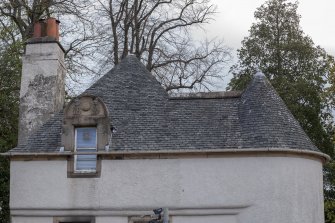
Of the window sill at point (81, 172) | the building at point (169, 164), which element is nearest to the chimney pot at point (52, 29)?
the building at point (169, 164)

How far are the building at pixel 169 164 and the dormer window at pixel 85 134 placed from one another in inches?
1.3

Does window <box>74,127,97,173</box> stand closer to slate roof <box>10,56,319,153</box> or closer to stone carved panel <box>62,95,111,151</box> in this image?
stone carved panel <box>62,95,111,151</box>

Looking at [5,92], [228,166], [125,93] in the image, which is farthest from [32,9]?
[228,166]

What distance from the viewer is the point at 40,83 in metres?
24.4

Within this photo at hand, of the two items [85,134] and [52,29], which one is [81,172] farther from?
[52,29]

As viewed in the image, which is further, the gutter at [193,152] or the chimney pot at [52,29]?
the chimney pot at [52,29]

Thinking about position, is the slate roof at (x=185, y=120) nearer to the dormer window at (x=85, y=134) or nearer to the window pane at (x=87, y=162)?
the dormer window at (x=85, y=134)

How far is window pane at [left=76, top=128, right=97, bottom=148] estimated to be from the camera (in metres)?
22.1

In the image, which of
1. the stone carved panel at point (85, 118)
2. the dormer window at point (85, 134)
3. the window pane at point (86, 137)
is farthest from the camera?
the window pane at point (86, 137)

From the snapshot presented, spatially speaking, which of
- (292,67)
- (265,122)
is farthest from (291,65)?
(265,122)

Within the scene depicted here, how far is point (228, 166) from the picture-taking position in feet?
69.4

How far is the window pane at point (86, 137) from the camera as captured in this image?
22078mm

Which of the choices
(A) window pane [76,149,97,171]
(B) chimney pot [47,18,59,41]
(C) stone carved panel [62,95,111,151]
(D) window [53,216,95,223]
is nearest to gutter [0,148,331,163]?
(A) window pane [76,149,97,171]

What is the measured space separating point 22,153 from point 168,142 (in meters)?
4.95
